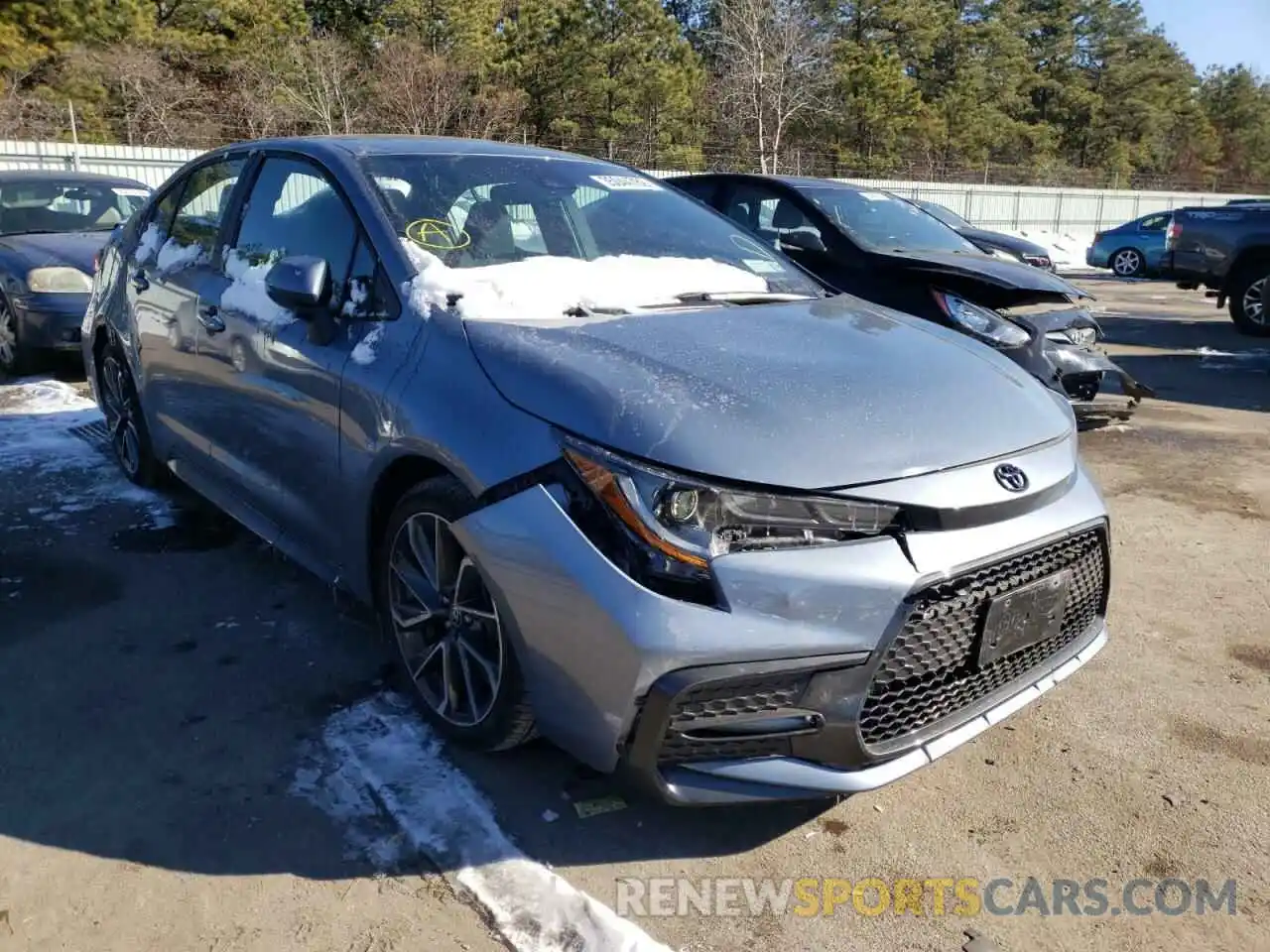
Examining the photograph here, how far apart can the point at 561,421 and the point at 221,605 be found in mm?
2121

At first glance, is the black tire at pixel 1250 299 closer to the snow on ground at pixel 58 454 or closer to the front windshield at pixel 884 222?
the front windshield at pixel 884 222

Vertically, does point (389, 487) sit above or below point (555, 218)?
below

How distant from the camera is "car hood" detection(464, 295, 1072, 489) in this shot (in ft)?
7.56

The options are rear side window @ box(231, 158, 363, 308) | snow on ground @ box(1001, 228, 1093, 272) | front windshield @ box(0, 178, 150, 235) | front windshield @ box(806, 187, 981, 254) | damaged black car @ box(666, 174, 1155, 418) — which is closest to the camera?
rear side window @ box(231, 158, 363, 308)

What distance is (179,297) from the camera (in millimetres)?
4156

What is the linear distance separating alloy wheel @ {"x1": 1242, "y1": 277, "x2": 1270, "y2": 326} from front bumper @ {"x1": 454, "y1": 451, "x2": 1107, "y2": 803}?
425 inches

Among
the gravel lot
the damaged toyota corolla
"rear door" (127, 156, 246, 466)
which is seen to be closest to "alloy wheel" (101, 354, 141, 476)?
"rear door" (127, 156, 246, 466)

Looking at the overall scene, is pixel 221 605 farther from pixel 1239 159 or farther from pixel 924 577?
pixel 1239 159

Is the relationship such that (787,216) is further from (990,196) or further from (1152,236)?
(990,196)


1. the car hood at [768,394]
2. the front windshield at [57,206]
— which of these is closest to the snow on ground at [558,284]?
the car hood at [768,394]

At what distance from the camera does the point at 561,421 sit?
7.82 feet

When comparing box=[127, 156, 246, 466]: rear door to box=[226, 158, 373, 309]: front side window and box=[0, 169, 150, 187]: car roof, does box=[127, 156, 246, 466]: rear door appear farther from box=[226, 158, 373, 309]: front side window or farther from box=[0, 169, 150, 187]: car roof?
box=[0, 169, 150, 187]: car roof

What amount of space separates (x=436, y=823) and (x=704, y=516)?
1.09 m

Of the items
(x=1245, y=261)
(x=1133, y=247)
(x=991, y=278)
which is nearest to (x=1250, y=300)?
(x=1245, y=261)
